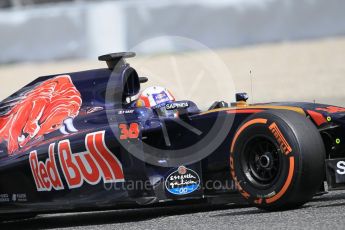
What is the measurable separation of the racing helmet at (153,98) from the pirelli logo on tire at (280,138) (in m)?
1.43

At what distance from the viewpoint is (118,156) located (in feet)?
23.9

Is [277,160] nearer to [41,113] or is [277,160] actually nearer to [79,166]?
[79,166]

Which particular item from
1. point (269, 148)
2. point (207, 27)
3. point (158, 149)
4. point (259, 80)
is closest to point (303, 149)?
point (269, 148)

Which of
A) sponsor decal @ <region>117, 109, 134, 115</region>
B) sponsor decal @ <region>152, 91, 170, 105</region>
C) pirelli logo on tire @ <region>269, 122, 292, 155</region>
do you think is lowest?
pirelli logo on tire @ <region>269, 122, 292, 155</region>

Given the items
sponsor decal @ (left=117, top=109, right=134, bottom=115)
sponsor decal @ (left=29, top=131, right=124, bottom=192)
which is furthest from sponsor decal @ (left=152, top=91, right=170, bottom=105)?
sponsor decal @ (left=29, top=131, right=124, bottom=192)

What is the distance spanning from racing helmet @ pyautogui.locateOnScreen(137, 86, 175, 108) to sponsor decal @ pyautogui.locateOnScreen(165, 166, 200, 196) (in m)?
0.79

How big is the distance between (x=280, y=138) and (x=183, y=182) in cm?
110

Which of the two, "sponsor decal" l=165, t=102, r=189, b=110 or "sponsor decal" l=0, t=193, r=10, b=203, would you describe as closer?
"sponsor decal" l=165, t=102, r=189, b=110

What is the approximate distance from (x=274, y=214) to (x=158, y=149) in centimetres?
131

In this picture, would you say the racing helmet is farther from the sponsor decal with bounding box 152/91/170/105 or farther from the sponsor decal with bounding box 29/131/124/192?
the sponsor decal with bounding box 29/131/124/192

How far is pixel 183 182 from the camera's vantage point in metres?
7.27

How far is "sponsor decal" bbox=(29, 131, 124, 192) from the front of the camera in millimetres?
7328

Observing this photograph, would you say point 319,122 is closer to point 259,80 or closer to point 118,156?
point 118,156

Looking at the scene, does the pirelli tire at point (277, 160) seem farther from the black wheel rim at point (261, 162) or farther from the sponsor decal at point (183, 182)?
the sponsor decal at point (183, 182)
